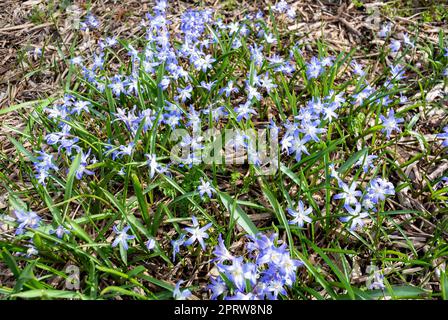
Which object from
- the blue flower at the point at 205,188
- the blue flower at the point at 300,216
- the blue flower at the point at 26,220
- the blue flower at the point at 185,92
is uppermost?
the blue flower at the point at 185,92

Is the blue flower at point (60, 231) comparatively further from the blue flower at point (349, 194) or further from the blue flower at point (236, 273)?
the blue flower at point (349, 194)

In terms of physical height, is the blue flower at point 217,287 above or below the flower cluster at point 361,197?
below

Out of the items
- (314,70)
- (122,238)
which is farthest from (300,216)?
(314,70)

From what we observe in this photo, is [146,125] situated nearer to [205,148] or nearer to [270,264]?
[205,148]

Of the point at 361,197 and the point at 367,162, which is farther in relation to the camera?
the point at 367,162

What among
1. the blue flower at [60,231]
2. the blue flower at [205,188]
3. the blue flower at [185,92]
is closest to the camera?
the blue flower at [60,231]

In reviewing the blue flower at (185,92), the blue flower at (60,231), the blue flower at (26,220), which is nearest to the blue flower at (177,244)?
the blue flower at (60,231)

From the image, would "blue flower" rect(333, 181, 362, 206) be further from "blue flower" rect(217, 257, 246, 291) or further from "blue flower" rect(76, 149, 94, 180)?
"blue flower" rect(76, 149, 94, 180)

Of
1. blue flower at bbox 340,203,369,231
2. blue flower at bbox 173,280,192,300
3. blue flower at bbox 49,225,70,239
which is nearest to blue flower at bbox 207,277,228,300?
blue flower at bbox 173,280,192,300

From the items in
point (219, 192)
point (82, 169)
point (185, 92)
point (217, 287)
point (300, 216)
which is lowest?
point (217, 287)

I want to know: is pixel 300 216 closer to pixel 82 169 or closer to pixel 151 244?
pixel 151 244

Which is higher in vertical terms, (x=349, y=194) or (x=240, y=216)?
(x=349, y=194)

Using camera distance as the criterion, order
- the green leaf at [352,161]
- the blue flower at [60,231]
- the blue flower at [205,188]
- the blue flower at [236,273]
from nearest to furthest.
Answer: the blue flower at [236,273] → the blue flower at [60,231] → the blue flower at [205,188] → the green leaf at [352,161]

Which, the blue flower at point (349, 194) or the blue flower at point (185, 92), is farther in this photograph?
the blue flower at point (185, 92)
